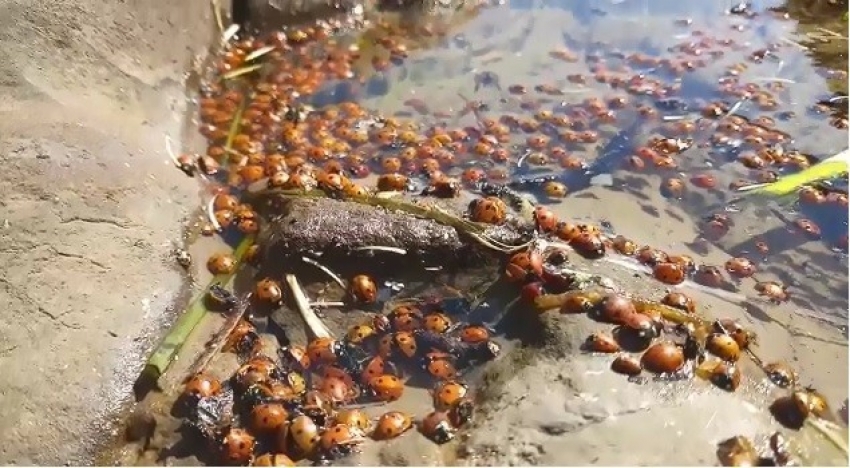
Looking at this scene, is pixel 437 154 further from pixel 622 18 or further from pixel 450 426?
pixel 622 18

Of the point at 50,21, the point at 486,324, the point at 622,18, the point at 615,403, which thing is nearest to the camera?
the point at 615,403

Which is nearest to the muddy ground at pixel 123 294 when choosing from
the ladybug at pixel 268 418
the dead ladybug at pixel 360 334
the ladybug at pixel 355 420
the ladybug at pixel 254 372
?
the ladybug at pixel 355 420

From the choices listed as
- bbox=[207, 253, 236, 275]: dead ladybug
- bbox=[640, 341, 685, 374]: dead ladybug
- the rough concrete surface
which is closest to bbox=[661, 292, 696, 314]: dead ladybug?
bbox=[640, 341, 685, 374]: dead ladybug

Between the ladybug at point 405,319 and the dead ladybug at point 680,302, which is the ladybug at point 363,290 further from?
the dead ladybug at point 680,302

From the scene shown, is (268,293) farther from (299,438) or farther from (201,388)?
(299,438)

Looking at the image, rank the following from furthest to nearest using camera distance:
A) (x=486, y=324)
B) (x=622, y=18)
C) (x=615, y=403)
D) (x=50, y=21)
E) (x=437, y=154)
→ (x=622, y=18), (x=437, y=154), (x=50, y=21), (x=486, y=324), (x=615, y=403)

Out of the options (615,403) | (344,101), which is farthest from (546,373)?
(344,101)
